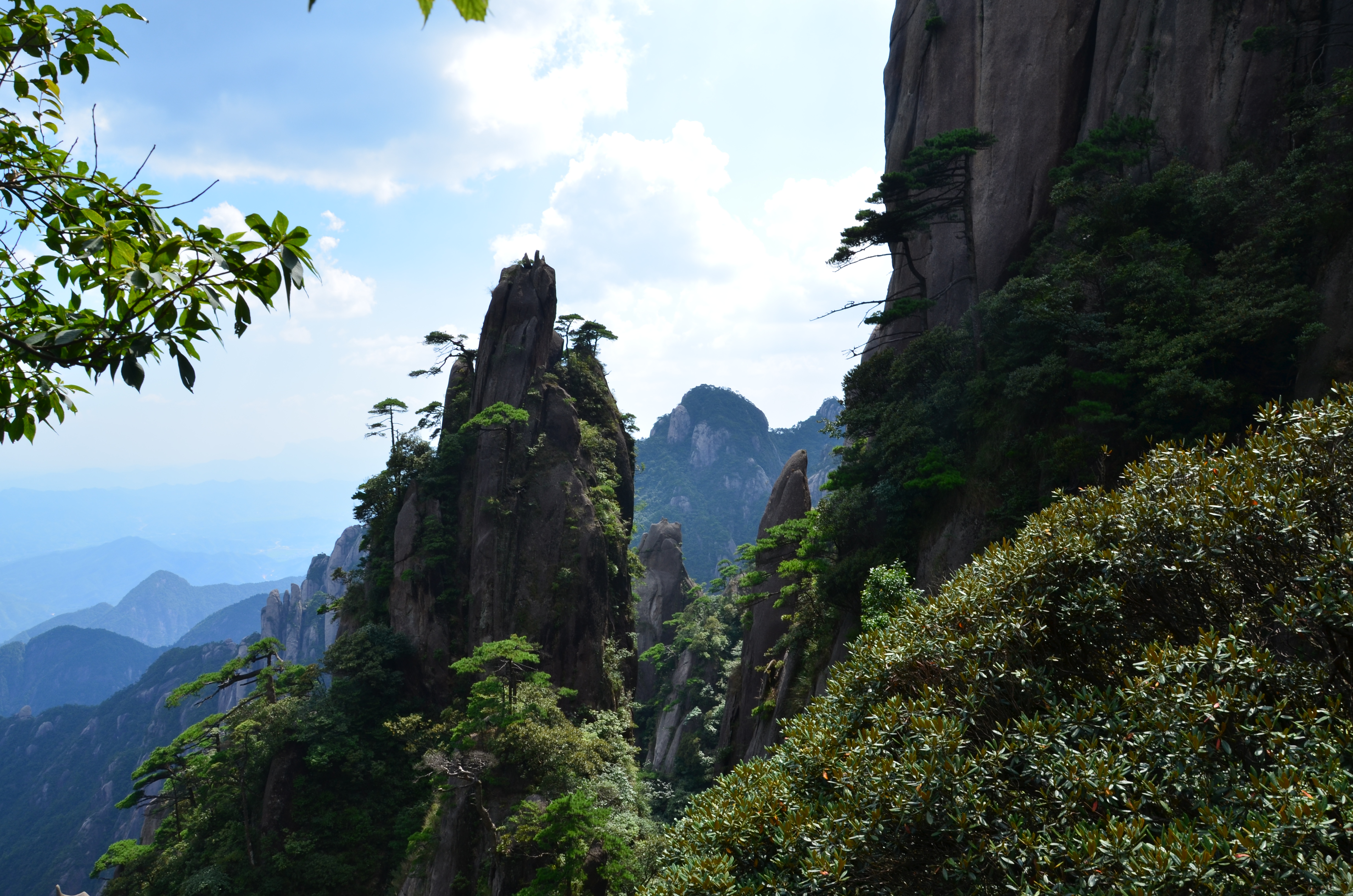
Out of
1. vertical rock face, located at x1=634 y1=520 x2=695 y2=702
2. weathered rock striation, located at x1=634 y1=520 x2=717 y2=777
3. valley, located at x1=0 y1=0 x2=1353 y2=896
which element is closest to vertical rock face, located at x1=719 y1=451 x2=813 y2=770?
valley, located at x1=0 y1=0 x2=1353 y2=896

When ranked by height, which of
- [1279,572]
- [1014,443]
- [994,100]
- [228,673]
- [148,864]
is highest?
[994,100]

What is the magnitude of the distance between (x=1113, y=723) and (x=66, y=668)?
186m

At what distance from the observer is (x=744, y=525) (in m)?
98.1

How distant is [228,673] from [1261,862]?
Result: 29.4m

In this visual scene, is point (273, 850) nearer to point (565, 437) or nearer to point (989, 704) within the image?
point (565, 437)

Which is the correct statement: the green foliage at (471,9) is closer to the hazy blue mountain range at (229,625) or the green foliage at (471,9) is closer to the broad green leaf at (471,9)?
the broad green leaf at (471,9)

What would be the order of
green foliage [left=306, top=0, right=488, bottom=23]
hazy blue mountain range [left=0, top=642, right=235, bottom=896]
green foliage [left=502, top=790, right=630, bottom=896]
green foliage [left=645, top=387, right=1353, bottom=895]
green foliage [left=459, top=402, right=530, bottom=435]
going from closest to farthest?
green foliage [left=306, top=0, right=488, bottom=23]
green foliage [left=645, top=387, right=1353, bottom=895]
green foliage [left=502, top=790, right=630, bottom=896]
green foliage [left=459, top=402, right=530, bottom=435]
hazy blue mountain range [left=0, top=642, right=235, bottom=896]

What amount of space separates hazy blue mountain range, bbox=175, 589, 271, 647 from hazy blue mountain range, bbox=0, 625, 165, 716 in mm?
9666

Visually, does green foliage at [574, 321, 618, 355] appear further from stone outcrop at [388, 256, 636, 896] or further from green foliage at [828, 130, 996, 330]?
green foliage at [828, 130, 996, 330]

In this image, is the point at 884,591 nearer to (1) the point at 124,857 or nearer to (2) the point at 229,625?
(1) the point at 124,857

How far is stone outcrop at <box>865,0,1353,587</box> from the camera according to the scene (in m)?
14.7

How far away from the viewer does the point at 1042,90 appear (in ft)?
64.1

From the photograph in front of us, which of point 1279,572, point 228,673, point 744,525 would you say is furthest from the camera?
point 744,525

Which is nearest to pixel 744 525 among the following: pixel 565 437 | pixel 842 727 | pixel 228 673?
pixel 565 437
